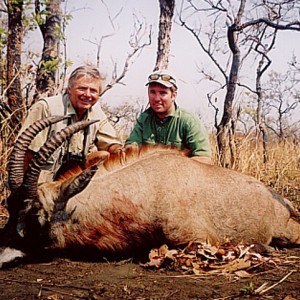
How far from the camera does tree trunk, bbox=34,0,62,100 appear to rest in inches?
322

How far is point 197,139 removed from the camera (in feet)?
18.5

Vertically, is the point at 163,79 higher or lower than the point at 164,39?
lower

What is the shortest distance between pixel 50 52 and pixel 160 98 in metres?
3.54

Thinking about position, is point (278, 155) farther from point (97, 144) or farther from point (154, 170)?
point (154, 170)

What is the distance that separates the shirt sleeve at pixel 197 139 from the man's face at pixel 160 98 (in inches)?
12.1

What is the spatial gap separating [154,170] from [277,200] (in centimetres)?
137

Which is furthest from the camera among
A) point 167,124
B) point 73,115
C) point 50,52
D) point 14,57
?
point 50,52

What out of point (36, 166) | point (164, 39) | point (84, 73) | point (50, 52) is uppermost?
point (164, 39)

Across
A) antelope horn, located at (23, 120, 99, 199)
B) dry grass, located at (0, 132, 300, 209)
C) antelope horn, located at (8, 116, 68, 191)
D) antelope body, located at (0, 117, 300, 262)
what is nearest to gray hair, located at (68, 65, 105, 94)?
antelope horn, located at (8, 116, 68, 191)

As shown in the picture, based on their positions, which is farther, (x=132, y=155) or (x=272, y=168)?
(x=272, y=168)

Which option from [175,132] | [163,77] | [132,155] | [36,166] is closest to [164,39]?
[163,77]

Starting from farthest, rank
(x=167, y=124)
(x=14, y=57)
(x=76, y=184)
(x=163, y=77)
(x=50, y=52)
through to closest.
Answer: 1. (x=50, y=52)
2. (x=14, y=57)
3. (x=167, y=124)
4. (x=163, y=77)
5. (x=76, y=184)

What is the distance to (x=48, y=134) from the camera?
550 cm

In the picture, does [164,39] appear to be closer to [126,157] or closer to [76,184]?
[126,157]
